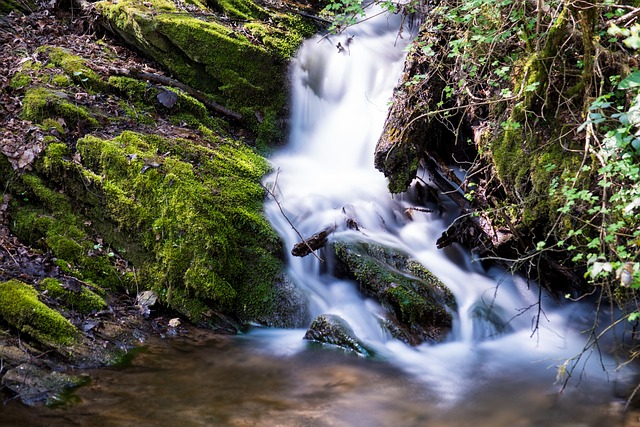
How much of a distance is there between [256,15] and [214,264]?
541 cm

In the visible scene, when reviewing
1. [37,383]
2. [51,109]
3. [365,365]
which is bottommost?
[37,383]

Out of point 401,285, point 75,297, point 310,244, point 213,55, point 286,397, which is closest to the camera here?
point 286,397

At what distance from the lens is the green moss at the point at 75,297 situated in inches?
182

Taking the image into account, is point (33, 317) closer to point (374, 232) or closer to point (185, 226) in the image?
point (185, 226)

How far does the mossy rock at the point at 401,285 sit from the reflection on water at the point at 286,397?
725 millimetres

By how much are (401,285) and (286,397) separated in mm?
1862

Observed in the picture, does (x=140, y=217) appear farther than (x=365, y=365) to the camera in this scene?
A: Yes

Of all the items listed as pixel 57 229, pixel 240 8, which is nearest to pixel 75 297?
pixel 57 229

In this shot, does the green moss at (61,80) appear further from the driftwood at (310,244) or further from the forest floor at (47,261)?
the driftwood at (310,244)

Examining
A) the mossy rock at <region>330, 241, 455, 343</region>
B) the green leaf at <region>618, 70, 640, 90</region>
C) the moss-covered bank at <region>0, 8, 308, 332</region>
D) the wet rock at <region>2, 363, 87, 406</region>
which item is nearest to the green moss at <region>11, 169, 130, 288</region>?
the moss-covered bank at <region>0, 8, 308, 332</region>

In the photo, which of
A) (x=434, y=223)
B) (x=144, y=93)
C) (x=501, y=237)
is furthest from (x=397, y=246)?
(x=144, y=93)

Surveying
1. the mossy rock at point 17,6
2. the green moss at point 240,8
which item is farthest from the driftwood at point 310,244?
the mossy rock at point 17,6

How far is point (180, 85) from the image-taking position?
25.0 feet

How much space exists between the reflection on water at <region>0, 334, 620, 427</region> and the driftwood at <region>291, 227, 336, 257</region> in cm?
116
